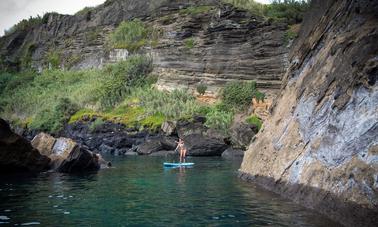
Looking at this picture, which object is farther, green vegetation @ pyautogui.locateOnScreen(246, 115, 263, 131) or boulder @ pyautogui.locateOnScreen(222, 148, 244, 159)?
green vegetation @ pyautogui.locateOnScreen(246, 115, 263, 131)

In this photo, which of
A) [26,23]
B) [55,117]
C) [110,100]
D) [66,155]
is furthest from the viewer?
[26,23]

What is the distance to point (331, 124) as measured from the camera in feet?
60.3

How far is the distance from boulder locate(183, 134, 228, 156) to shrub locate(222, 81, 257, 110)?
22.0 m

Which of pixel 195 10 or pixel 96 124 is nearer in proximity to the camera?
pixel 96 124

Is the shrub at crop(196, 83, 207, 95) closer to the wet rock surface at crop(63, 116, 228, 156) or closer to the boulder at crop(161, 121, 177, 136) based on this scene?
the wet rock surface at crop(63, 116, 228, 156)

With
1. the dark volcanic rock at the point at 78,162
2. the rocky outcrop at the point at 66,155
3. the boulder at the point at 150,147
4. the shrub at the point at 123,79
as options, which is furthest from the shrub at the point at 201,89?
the dark volcanic rock at the point at 78,162

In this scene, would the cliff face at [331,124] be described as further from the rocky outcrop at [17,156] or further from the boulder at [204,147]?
the boulder at [204,147]

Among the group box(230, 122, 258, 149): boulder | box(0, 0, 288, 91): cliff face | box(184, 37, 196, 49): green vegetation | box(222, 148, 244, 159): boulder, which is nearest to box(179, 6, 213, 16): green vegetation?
box(0, 0, 288, 91): cliff face

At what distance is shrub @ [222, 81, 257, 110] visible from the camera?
261 feet

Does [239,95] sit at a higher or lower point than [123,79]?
lower

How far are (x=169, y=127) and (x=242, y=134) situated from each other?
1313 centimetres

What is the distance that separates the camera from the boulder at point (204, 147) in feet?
186

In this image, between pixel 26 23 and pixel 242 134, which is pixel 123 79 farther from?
pixel 26 23

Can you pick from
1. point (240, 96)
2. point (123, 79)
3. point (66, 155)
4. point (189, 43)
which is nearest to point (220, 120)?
point (240, 96)
